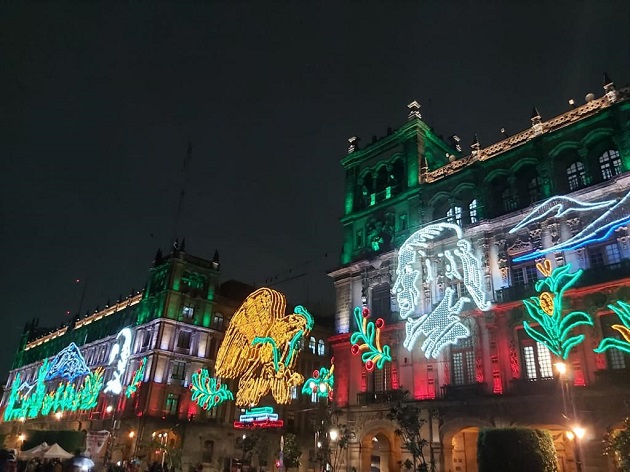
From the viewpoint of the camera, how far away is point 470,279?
1105 inches

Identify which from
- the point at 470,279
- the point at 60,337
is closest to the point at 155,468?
the point at 470,279

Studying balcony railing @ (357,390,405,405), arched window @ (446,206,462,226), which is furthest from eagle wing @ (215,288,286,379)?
arched window @ (446,206,462,226)

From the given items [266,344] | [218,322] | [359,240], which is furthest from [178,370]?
[359,240]

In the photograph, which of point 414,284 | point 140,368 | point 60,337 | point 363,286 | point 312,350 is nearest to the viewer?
point 414,284

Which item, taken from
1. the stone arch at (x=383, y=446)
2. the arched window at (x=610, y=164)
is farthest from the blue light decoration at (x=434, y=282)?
the arched window at (x=610, y=164)

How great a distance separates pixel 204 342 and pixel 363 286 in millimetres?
27081

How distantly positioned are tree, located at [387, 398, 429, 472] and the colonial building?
60.6 ft

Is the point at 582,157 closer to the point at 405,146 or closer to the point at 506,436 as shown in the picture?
the point at 405,146

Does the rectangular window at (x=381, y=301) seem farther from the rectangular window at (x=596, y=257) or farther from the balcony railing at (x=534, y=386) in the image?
the rectangular window at (x=596, y=257)

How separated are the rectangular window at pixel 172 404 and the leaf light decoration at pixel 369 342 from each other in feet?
86.2

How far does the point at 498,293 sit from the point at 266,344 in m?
17.3

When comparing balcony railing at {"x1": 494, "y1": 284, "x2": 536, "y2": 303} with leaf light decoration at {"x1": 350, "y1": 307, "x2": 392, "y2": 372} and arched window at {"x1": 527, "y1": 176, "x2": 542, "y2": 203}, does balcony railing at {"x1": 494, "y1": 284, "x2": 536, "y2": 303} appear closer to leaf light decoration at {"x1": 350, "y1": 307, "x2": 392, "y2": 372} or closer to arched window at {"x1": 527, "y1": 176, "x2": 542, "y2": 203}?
arched window at {"x1": 527, "y1": 176, "x2": 542, "y2": 203}

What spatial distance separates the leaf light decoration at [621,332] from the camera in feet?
71.2

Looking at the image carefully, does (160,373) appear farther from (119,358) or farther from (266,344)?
(266,344)
